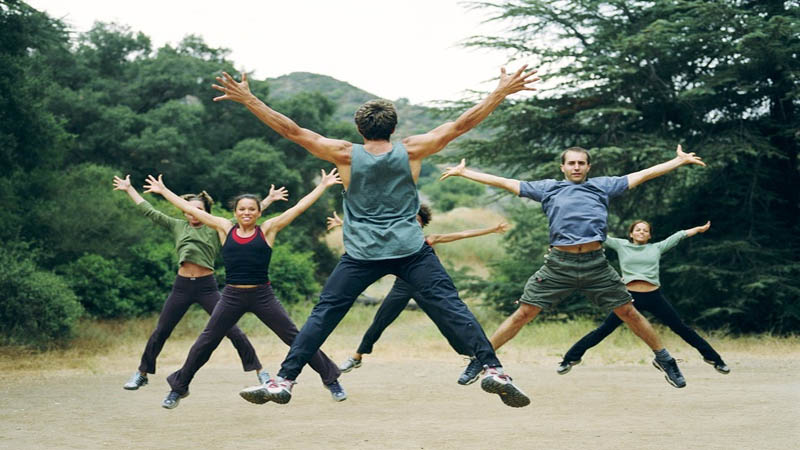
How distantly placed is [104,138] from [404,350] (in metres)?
16.4

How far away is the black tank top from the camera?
317 inches

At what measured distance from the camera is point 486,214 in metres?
53.1

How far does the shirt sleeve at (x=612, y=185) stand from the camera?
8.04m

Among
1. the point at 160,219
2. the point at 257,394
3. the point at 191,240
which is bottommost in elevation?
the point at 257,394

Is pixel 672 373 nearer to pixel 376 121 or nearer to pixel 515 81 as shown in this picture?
pixel 515 81

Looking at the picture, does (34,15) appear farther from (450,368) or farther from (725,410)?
(725,410)

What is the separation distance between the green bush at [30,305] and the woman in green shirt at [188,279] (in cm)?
897

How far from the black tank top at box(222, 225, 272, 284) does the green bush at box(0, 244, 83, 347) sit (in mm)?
11306

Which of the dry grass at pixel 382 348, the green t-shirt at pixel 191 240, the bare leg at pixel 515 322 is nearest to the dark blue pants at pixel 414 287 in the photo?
the bare leg at pixel 515 322

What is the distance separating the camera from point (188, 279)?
9.73 metres

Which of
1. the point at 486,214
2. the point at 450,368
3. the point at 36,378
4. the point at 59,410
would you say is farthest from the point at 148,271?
the point at 486,214

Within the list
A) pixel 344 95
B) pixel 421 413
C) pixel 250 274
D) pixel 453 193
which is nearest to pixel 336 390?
pixel 250 274

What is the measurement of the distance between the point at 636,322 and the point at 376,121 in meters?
3.74

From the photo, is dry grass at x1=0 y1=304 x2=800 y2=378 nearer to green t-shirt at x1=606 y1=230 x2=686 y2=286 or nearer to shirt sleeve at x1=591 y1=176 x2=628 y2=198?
green t-shirt at x1=606 y1=230 x2=686 y2=286
